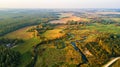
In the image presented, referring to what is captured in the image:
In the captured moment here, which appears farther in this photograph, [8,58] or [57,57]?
[57,57]

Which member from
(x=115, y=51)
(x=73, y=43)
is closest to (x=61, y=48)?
(x=73, y=43)

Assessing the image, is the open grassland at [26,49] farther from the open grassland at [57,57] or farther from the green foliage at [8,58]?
the open grassland at [57,57]

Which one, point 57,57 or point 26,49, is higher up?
point 26,49

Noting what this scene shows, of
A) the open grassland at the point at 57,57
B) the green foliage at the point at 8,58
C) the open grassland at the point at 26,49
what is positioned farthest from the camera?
the open grassland at the point at 26,49

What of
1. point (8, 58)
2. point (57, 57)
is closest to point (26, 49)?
point (8, 58)

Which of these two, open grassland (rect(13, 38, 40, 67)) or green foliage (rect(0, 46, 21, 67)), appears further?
open grassland (rect(13, 38, 40, 67))

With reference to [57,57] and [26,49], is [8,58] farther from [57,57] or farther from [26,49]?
[57,57]

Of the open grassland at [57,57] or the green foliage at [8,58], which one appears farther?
the open grassland at [57,57]

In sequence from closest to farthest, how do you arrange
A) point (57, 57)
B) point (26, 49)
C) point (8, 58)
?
point (8, 58) → point (57, 57) → point (26, 49)

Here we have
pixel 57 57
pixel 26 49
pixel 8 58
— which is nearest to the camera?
pixel 8 58

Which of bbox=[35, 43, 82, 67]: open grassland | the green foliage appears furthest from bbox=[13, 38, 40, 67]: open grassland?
bbox=[35, 43, 82, 67]: open grassland

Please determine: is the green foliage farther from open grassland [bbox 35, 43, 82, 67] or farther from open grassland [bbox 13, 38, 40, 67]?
open grassland [bbox 35, 43, 82, 67]

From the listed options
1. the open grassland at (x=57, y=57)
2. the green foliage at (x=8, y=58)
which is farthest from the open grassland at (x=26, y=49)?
the open grassland at (x=57, y=57)

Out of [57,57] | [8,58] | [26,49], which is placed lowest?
[57,57]
